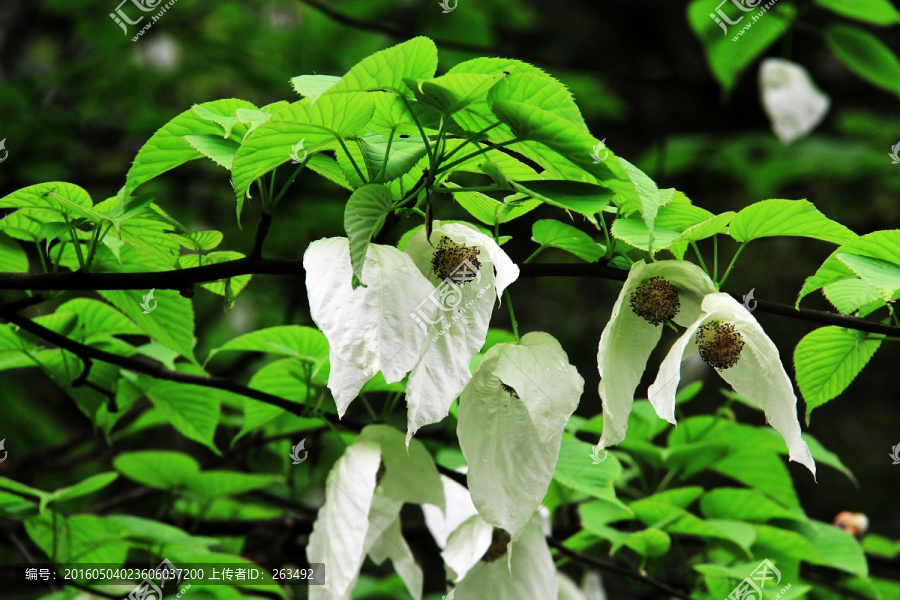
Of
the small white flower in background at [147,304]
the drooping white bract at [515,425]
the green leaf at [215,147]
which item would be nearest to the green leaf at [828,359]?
the drooping white bract at [515,425]

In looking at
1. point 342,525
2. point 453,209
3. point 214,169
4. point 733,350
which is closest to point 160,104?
point 214,169

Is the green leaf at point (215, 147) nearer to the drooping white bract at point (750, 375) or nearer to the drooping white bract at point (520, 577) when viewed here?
the drooping white bract at point (750, 375)

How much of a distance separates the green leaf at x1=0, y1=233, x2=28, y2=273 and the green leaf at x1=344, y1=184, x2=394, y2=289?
1.67 feet

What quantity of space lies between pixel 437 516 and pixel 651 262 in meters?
0.53

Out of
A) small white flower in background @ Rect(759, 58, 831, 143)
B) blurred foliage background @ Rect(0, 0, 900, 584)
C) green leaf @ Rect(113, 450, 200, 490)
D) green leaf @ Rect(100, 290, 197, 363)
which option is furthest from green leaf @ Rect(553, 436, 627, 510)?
small white flower in background @ Rect(759, 58, 831, 143)

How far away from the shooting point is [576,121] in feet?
1.72

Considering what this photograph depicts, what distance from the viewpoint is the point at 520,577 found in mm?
788

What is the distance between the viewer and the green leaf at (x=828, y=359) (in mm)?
736

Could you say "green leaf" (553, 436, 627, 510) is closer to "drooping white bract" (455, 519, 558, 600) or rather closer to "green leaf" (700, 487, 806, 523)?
"drooping white bract" (455, 519, 558, 600)

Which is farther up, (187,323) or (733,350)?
(733,350)

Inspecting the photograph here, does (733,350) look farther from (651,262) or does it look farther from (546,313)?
(546,313)

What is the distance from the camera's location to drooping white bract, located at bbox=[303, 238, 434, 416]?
51 cm

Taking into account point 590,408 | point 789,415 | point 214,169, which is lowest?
point 590,408

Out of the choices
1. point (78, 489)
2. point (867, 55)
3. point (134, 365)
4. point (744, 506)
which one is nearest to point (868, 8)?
point (867, 55)
